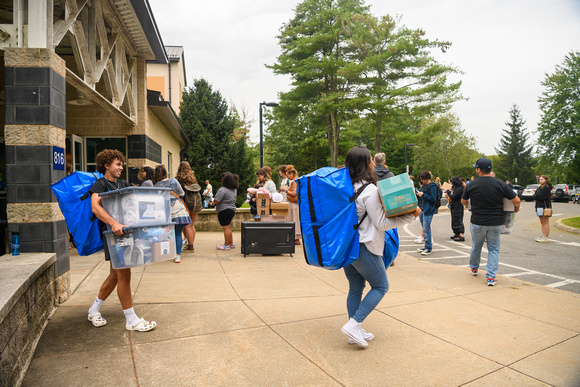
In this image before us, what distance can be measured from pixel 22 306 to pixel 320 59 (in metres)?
29.7

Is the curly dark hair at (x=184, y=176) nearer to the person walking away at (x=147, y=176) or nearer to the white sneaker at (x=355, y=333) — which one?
the person walking away at (x=147, y=176)

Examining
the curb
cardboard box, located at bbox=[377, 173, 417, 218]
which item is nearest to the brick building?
cardboard box, located at bbox=[377, 173, 417, 218]

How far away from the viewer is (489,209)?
248 inches

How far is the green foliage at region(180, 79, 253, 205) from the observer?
911 inches

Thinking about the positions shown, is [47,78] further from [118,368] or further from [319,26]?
[319,26]

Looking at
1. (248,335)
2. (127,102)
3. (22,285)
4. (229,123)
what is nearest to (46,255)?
(22,285)

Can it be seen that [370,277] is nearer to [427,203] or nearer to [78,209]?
[78,209]

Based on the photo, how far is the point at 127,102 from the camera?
1095 centimetres

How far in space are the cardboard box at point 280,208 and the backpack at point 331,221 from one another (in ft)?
20.3

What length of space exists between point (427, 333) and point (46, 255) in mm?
4086

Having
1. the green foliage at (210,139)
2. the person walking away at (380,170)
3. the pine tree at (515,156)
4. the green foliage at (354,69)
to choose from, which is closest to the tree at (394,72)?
the green foliage at (354,69)

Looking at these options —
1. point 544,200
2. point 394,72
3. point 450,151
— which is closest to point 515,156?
point 450,151

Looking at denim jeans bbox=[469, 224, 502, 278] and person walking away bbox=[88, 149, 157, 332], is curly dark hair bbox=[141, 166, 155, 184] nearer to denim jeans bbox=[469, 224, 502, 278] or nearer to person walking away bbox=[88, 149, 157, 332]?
person walking away bbox=[88, 149, 157, 332]

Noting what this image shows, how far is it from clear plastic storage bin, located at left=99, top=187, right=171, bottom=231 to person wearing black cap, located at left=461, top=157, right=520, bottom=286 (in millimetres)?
4824
